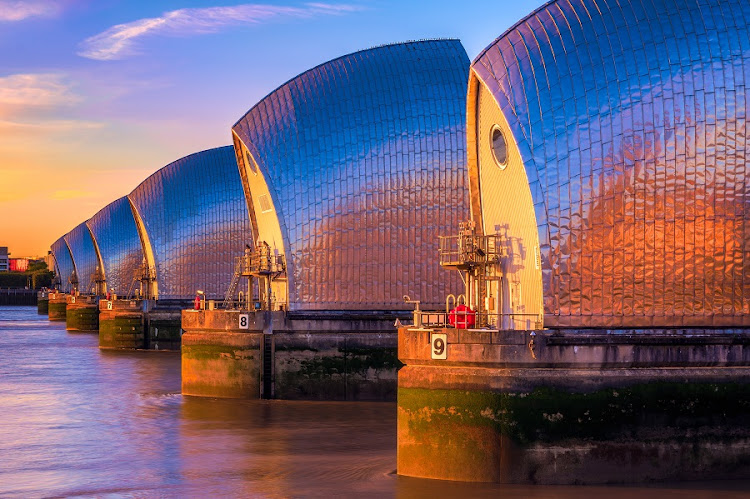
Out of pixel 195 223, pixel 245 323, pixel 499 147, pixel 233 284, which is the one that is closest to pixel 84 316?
pixel 195 223

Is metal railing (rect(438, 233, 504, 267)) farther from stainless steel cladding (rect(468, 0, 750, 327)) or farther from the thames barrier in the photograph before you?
stainless steel cladding (rect(468, 0, 750, 327))

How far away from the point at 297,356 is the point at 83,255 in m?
104

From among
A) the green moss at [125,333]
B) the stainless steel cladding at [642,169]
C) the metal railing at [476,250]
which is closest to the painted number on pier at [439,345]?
the stainless steel cladding at [642,169]

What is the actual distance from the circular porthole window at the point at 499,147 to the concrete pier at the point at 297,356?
14081 millimetres

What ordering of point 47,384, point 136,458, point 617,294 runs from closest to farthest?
point 617,294 → point 136,458 → point 47,384

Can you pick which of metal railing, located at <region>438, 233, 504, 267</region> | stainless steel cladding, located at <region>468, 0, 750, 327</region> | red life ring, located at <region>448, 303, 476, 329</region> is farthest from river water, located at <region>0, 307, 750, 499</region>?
metal railing, located at <region>438, 233, 504, 267</region>

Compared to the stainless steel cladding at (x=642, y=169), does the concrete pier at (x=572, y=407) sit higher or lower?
lower

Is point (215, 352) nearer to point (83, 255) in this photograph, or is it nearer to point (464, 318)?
point (464, 318)

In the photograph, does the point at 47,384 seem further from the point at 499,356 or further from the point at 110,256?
the point at 110,256

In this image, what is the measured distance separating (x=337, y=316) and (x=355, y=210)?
531 cm

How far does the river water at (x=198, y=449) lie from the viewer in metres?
28.7

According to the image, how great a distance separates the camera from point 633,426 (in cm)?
2930

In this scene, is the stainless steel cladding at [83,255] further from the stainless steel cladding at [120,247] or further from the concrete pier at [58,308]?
the stainless steel cladding at [120,247]

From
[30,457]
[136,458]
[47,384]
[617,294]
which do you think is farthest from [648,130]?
[47,384]
